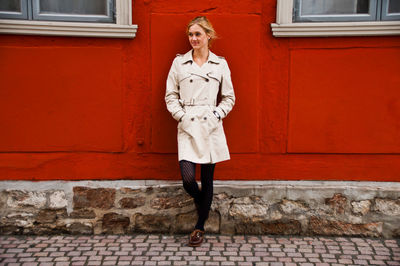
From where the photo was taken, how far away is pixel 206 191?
13.7 feet

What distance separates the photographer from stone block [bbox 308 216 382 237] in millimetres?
4449

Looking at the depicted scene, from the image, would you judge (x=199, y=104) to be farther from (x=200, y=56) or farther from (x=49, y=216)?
(x=49, y=216)

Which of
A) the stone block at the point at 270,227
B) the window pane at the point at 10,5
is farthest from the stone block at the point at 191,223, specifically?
the window pane at the point at 10,5

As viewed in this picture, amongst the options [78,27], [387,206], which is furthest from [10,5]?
[387,206]

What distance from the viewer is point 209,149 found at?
4004 millimetres

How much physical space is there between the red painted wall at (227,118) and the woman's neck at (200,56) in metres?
0.30

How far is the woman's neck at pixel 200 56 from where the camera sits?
411 centimetres

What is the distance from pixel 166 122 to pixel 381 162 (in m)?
2.36

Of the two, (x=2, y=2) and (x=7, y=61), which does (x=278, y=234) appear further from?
(x=2, y=2)

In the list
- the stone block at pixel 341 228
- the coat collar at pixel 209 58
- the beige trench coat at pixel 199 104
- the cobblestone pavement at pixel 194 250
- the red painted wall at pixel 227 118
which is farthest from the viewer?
the stone block at pixel 341 228

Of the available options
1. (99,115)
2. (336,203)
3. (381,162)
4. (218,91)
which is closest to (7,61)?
(99,115)

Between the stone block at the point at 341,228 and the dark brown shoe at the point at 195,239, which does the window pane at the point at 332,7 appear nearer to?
the stone block at the point at 341,228

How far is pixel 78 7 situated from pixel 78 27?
0.32 meters

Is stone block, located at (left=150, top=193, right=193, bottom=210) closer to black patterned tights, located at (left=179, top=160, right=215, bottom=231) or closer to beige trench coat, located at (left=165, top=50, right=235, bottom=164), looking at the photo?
black patterned tights, located at (left=179, top=160, right=215, bottom=231)
